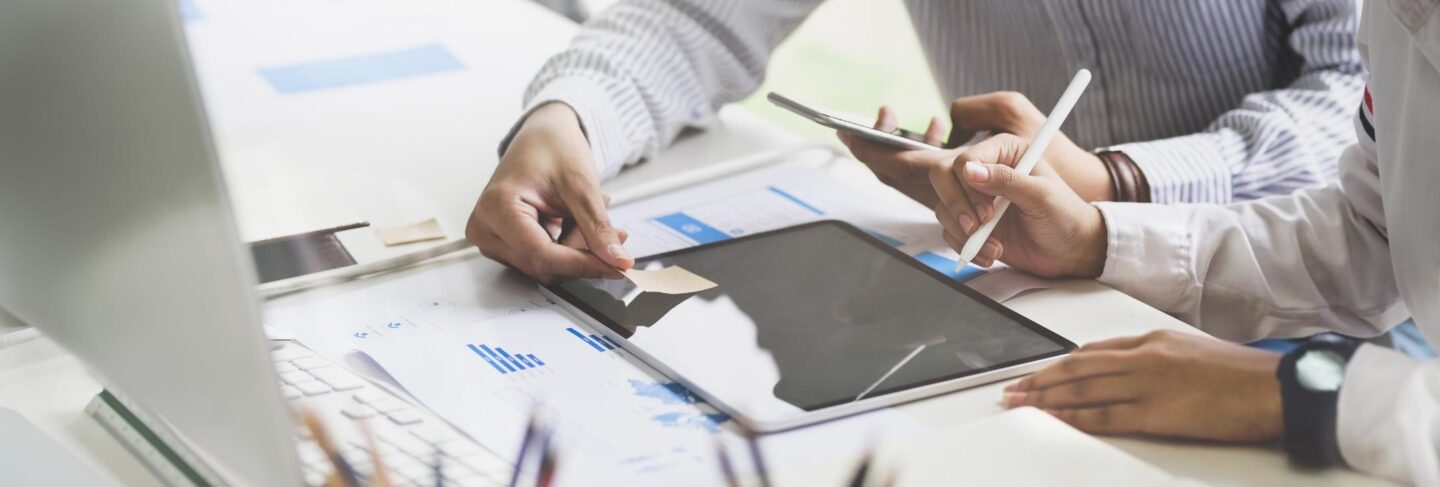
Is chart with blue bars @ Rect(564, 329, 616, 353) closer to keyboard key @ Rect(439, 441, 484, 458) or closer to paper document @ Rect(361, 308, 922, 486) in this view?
paper document @ Rect(361, 308, 922, 486)

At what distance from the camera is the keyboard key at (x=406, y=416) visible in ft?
1.82

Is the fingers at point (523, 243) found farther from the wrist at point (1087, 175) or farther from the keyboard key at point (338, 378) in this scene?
the wrist at point (1087, 175)

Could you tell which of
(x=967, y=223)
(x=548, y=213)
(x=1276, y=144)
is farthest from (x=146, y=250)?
(x=1276, y=144)

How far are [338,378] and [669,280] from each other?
19cm

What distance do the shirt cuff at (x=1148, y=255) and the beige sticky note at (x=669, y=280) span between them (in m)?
0.24

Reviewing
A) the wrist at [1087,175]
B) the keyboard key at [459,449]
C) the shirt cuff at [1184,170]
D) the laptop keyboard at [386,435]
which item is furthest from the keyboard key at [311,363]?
the shirt cuff at [1184,170]

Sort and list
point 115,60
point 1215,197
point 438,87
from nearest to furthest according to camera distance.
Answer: point 115,60 → point 1215,197 → point 438,87

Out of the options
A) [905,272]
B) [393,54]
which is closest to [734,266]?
A: [905,272]

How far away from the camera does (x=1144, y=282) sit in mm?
710

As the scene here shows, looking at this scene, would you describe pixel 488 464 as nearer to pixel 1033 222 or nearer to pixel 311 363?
pixel 311 363

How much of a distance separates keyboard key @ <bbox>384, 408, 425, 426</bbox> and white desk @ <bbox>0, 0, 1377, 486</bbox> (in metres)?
0.10

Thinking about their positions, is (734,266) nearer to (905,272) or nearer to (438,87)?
(905,272)

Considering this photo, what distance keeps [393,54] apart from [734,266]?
0.64m

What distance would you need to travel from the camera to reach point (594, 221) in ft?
2.47
